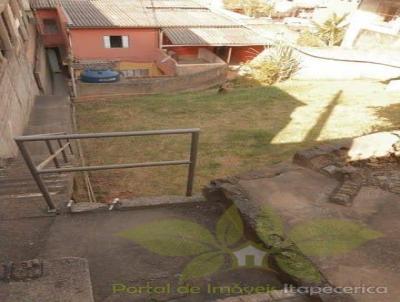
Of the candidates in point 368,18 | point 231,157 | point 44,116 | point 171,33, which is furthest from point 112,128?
point 368,18

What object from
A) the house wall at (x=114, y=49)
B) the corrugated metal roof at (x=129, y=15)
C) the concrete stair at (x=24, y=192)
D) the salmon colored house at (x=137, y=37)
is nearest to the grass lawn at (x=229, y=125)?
the concrete stair at (x=24, y=192)

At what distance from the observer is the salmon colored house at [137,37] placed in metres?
19.8

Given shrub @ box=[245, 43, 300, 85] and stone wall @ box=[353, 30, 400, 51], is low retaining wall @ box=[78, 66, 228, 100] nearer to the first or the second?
shrub @ box=[245, 43, 300, 85]

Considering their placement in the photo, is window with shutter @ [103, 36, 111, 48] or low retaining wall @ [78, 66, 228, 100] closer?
low retaining wall @ [78, 66, 228, 100]

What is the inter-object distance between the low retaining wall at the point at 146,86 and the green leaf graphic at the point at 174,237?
13934 mm

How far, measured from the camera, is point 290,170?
3598mm

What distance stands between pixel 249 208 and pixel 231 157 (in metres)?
4.26

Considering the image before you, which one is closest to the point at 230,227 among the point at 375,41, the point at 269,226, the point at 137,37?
the point at 269,226

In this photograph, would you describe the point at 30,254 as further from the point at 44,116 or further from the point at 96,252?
the point at 44,116

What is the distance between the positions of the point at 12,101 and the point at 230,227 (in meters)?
7.84

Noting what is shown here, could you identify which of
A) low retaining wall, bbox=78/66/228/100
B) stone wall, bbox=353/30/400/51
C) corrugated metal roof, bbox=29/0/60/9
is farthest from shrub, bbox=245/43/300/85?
corrugated metal roof, bbox=29/0/60/9

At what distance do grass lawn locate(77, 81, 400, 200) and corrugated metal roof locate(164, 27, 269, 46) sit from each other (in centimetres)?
762

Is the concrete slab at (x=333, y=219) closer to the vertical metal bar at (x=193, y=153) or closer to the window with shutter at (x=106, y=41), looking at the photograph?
the vertical metal bar at (x=193, y=153)

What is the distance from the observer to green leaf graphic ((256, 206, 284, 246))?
2.48 metres
